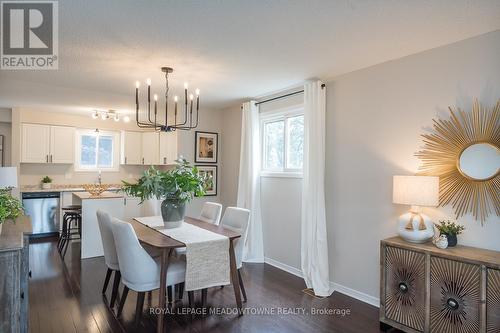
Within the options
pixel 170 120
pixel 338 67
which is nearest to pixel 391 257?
pixel 338 67

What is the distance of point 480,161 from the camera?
2.36 m

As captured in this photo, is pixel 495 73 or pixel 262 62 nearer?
pixel 495 73

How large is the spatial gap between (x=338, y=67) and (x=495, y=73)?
132 centimetres

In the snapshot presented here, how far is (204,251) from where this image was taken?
8.62ft

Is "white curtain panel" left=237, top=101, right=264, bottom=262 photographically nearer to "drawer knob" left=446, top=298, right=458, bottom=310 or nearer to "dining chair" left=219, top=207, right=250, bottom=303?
"dining chair" left=219, top=207, right=250, bottom=303

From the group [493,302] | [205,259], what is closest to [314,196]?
[205,259]

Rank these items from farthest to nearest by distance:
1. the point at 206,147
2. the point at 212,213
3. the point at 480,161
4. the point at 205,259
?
the point at 206,147 → the point at 212,213 → the point at 205,259 → the point at 480,161

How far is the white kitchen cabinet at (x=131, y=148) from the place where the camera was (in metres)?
6.59

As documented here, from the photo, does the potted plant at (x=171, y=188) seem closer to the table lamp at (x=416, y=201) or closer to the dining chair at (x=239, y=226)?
the dining chair at (x=239, y=226)

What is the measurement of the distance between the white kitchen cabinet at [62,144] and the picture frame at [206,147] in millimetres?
2809

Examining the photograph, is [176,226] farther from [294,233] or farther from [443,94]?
[443,94]

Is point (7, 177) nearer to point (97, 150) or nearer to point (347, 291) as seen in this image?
point (347, 291)

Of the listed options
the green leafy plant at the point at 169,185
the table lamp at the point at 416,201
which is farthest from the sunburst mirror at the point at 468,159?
the green leafy plant at the point at 169,185

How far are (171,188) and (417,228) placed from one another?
2250mm
